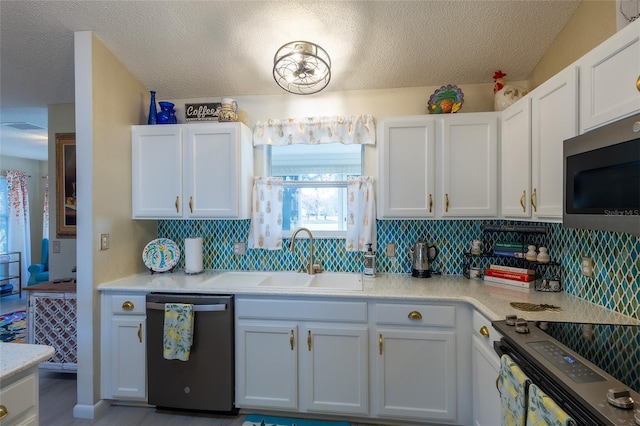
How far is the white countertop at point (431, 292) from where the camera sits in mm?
1480

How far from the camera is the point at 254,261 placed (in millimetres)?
2654

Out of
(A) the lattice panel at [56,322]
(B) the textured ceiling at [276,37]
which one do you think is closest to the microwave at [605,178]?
(B) the textured ceiling at [276,37]

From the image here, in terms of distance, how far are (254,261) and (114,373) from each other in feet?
4.14

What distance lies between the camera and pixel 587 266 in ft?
5.47

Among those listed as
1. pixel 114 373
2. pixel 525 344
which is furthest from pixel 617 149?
pixel 114 373

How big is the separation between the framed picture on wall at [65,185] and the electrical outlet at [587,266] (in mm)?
4402

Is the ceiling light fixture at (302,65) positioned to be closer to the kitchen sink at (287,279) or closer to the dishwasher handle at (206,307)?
the kitchen sink at (287,279)

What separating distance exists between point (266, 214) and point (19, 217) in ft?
18.7

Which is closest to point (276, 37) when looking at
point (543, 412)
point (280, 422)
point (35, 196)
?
point (543, 412)

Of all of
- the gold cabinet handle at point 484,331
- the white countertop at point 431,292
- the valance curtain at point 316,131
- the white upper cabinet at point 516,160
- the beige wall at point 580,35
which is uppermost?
the beige wall at point 580,35

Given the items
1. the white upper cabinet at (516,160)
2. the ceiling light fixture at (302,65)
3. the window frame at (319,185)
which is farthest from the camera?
the window frame at (319,185)

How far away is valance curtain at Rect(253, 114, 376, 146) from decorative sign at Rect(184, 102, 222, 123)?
350 millimetres

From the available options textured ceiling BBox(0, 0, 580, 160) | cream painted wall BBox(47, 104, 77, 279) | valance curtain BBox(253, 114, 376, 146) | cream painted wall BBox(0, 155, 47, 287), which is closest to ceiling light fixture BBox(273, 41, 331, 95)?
textured ceiling BBox(0, 0, 580, 160)

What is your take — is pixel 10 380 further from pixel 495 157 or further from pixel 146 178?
pixel 495 157
